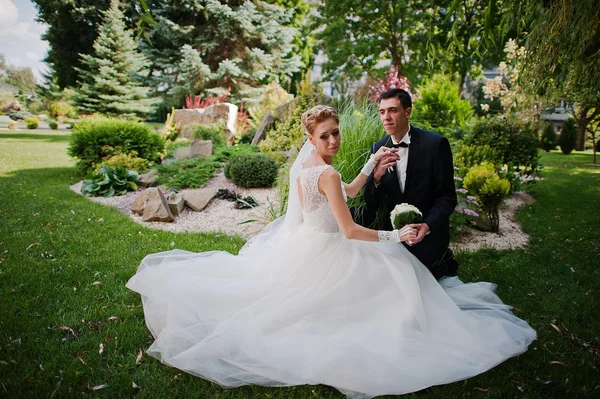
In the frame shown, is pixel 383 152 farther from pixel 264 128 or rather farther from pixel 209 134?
pixel 209 134

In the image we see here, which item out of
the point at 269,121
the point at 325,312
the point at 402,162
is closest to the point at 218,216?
the point at 402,162

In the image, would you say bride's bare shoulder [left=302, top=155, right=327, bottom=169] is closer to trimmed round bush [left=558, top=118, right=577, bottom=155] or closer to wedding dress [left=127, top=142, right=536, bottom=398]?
wedding dress [left=127, top=142, right=536, bottom=398]

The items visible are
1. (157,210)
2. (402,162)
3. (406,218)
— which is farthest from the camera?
(157,210)

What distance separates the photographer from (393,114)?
3.20 metres

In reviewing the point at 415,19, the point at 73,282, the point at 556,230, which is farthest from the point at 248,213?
the point at 415,19

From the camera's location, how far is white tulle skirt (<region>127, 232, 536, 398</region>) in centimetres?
227

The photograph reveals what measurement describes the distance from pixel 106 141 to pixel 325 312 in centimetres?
811

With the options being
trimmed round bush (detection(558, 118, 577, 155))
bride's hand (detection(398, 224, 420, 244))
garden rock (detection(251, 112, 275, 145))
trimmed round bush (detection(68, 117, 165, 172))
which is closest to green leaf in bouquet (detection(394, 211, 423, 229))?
bride's hand (detection(398, 224, 420, 244))

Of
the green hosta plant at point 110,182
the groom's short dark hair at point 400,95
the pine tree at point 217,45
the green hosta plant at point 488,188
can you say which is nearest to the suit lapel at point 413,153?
the groom's short dark hair at point 400,95

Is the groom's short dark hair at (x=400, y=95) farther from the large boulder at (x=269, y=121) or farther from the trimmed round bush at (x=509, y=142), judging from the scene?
the large boulder at (x=269, y=121)

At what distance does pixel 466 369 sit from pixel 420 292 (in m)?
0.64

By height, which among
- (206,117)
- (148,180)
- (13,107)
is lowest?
(148,180)

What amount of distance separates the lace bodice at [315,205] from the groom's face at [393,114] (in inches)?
33.4

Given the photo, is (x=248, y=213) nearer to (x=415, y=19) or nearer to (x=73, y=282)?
(x=73, y=282)
